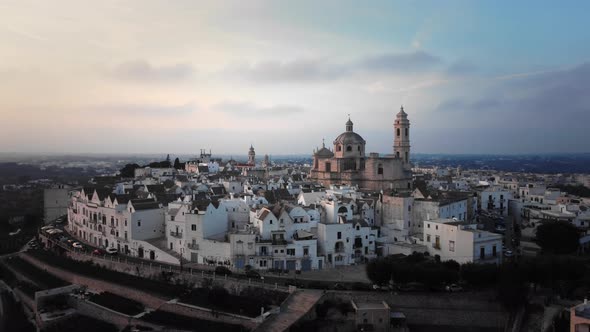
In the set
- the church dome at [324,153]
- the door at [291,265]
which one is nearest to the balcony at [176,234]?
the door at [291,265]

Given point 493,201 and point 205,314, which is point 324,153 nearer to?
point 493,201

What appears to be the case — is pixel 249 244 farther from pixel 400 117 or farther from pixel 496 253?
pixel 400 117

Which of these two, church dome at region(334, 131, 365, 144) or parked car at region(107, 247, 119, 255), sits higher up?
church dome at region(334, 131, 365, 144)

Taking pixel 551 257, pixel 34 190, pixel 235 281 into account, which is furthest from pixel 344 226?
pixel 34 190

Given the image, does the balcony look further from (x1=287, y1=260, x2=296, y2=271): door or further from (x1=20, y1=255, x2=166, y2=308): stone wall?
(x1=287, y1=260, x2=296, y2=271): door

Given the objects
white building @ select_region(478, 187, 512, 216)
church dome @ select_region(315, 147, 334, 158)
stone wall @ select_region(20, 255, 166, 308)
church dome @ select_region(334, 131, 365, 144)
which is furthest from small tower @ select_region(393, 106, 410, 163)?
stone wall @ select_region(20, 255, 166, 308)
